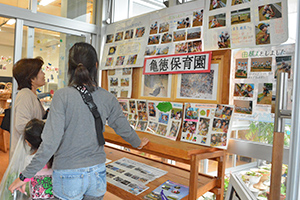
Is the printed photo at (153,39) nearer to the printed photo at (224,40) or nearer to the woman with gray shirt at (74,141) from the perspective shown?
the printed photo at (224,40)

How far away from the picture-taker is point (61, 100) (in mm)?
1202

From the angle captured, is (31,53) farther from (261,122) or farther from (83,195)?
(261,122)

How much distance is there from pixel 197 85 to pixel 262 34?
24.3 inches

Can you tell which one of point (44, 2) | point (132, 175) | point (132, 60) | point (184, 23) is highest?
point (44, 2)

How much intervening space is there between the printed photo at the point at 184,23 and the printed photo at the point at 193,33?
0.06 metres

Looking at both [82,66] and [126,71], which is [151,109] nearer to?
[126,71]

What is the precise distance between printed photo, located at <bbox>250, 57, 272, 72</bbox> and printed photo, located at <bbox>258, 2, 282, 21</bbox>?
0.27m

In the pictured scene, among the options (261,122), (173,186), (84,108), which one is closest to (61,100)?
(84,108)

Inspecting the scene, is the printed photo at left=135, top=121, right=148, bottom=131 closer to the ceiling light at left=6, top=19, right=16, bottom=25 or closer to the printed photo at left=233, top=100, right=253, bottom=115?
the printed photo at left=233, top=100, right=253, bottom=115

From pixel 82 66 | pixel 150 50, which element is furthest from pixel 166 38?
pixel 82 66

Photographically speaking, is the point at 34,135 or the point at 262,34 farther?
the point at 262,34

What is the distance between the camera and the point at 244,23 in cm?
176

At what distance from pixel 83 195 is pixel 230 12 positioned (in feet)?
5.29

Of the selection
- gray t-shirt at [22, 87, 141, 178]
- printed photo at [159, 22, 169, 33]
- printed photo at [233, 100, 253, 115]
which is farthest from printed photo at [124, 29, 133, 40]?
gray t-shirt at [22, 87, 141, 178]
